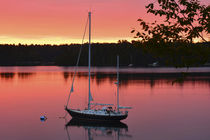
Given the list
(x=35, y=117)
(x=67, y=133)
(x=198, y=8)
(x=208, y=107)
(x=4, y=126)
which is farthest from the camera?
(x=208, y=107)

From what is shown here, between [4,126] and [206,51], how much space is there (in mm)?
31094

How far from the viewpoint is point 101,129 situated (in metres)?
36.8

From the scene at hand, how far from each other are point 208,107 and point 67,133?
30061mm

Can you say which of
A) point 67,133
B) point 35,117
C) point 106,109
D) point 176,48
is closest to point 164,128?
point 106,109

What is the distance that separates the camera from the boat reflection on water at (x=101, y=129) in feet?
112

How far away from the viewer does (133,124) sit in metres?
39.7

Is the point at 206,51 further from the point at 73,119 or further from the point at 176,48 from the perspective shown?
the point at 73,119

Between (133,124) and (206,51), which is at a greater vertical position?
(206,51)

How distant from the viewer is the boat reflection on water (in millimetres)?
34125

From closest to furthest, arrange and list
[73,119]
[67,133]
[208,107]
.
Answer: [67,133] < [73,119] < [208,107]

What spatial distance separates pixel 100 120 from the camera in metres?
38.8

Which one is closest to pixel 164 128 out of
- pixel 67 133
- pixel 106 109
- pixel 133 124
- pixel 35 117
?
pixel 133 124

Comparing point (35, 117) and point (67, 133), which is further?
point (35, 117)

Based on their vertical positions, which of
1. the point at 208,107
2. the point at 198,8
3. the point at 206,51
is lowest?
the point at 208,107
